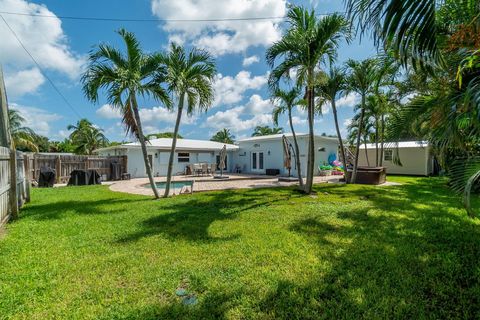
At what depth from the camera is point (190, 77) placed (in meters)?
9.74

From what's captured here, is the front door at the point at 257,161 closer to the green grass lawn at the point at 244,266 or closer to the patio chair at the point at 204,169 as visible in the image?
the patio chair at the point at 204,169

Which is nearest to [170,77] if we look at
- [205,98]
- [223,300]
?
[205,98]

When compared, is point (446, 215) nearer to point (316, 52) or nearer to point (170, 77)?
point (316, 52)

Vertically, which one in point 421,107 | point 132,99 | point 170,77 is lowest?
point 421,107

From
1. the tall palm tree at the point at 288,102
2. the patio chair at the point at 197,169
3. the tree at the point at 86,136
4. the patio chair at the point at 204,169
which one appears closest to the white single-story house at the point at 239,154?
the patio chair at the point at 197,169

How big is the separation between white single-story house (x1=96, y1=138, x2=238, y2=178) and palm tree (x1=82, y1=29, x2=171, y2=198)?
31.0ft

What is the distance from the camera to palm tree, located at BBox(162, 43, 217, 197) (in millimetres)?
9438

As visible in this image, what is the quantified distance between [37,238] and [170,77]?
255 inches

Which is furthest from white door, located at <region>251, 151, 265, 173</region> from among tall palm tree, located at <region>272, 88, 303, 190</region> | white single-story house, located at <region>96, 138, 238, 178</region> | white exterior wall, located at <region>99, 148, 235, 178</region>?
tall palm tree, located at <region>272, 88, 303, 190</region>

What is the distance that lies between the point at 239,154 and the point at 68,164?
14895 mm

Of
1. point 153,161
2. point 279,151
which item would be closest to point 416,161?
point 279,151

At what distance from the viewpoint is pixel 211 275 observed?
350 centimetres

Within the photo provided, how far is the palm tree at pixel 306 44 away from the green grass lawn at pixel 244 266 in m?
5.47

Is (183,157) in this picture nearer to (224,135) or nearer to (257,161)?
(257,161)
